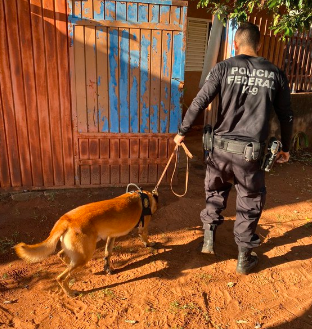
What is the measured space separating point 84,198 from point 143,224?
5.46ft

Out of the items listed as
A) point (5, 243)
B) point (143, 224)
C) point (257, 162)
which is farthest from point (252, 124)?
point (5, 243)

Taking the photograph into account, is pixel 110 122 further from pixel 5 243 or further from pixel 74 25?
pixel 5 243

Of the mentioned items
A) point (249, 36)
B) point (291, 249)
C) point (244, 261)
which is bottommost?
point (291, 249)

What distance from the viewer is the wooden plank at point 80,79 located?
438 cm

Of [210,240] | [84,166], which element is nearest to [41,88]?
[84,166]

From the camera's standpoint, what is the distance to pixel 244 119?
3068 mm

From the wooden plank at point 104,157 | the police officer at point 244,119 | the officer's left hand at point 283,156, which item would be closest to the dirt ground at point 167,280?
the police officer at point 244,119

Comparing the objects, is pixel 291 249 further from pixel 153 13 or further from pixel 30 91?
pixel 30 91

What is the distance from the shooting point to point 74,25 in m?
4.32

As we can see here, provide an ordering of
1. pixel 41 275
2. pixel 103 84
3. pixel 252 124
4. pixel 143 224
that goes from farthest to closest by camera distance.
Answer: pixel 103 84 → pixel 143 224 → pixel 41 275 → pixel 252 124

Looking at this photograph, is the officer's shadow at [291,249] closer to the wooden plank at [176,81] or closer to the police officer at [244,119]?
the police officer at [244,119]

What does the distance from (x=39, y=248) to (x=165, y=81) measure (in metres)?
3.12

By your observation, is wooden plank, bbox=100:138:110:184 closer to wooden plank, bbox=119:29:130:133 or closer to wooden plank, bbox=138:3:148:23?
wooden plank, bbox=119:29:130:133

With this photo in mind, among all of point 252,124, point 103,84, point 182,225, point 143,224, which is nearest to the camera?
point 252,124
